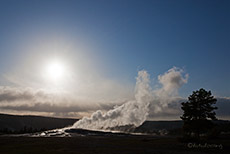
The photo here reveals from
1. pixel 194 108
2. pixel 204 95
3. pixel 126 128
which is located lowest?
pixel 126 128

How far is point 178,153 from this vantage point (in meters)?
28.5

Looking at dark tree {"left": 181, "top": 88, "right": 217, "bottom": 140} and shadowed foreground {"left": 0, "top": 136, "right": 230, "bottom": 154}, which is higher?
dark tree {"left": 181, "top": 88, "right": 217, "bottom": 140}

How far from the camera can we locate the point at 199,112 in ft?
136

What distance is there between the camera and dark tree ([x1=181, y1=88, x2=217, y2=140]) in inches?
1594

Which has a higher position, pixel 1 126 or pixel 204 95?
pixel 204 95

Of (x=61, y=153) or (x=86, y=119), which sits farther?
(x=86, y=119)

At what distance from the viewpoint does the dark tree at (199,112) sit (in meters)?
40.5

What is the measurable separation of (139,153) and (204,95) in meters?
21.7

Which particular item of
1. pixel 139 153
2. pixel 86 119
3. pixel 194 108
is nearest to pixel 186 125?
pixel 194 108

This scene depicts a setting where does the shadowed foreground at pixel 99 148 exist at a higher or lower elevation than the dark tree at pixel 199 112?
lower

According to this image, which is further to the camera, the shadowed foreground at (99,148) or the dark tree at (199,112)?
the dark tree at (199,112)

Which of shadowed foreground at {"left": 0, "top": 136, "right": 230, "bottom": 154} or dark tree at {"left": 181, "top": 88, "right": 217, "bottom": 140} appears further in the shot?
dark tree at {"left": 181, "top": 88, "right": 217, "bottom": 140}

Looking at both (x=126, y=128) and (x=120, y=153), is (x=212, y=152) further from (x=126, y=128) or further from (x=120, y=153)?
(x=126, y=128)

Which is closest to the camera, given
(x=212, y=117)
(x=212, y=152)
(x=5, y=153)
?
(x=5, y=153)
